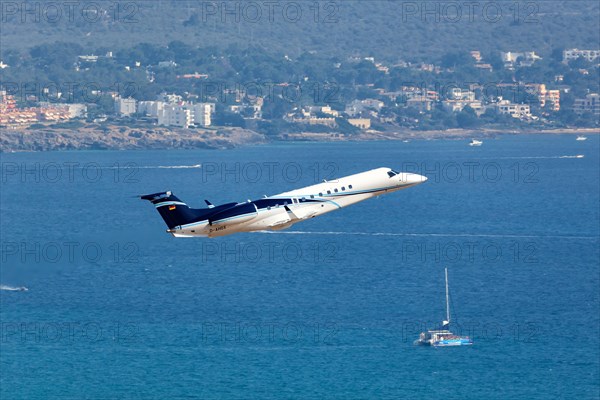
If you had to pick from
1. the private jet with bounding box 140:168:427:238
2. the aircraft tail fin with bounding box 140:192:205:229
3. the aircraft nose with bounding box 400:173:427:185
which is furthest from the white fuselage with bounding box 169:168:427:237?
the aircraft nose with bounding box 400:173:427:185

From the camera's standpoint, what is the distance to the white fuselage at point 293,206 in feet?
322

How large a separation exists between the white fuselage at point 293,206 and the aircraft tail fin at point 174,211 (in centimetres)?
64

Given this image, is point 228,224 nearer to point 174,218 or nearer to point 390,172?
point 174,218

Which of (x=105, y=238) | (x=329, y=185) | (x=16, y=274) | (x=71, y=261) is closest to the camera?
(x=329, y=185)

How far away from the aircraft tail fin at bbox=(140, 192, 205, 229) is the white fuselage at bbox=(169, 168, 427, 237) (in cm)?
64

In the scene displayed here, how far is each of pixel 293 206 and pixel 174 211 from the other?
9.19 meters

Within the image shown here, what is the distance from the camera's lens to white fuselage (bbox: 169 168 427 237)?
9825cm

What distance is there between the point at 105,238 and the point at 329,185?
25.5 meters

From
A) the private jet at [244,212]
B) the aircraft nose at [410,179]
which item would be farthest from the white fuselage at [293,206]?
the aircraft nose at [410,179]

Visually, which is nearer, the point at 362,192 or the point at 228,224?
the point at 228,224

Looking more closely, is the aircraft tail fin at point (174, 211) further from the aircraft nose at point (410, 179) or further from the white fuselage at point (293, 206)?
the aircraft nose at point (410, 179)

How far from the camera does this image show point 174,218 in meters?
99.2

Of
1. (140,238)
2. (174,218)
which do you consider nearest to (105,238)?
(140,238)

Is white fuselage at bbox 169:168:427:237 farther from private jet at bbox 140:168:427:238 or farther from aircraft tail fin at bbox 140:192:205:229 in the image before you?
aircraft tail fin at bbox 140:192:205:229
